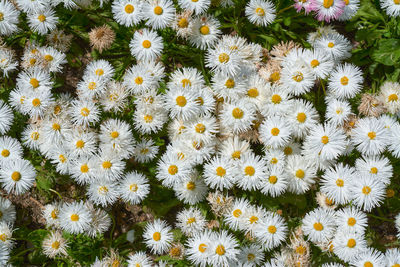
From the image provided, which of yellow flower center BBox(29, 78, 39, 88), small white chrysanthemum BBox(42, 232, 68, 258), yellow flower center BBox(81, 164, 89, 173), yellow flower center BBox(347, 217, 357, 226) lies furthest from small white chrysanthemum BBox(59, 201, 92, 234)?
yellow flower center BBox(347, 217, 357, 226)

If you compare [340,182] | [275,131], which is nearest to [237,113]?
[275,131]

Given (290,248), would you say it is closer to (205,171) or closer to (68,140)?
(205,171)

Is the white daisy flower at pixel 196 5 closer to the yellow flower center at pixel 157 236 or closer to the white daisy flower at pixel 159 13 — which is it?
the white daisy flower at pixel 159 13

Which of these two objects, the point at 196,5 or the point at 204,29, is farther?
the point at 204,29

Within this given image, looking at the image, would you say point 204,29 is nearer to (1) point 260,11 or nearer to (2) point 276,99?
(1) point 260,11

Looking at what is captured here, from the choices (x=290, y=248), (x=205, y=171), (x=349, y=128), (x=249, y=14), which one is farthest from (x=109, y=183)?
(x=349, y=128)

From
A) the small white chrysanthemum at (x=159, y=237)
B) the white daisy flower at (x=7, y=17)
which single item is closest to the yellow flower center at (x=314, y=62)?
the small white chrysanthemum at (x=159, y=237)

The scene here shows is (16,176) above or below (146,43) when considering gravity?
below
